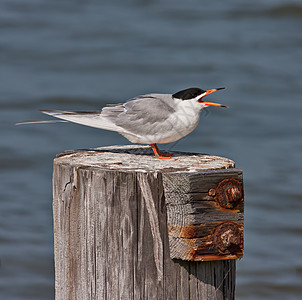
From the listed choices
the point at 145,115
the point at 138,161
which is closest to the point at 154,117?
the point at 145,115

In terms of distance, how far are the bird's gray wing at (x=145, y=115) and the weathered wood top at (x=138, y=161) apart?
19 cm

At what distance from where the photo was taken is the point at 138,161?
3404 mm

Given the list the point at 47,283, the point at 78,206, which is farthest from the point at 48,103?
the point at 78,206

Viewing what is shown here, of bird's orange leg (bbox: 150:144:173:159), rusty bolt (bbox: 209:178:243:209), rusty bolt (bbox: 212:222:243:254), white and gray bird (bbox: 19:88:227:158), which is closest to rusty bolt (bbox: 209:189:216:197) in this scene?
rusty bolt (bbox: 209:178:243:209)

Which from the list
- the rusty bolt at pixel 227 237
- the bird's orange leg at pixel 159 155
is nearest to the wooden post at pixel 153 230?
the rusty bolt at pixel 227 237

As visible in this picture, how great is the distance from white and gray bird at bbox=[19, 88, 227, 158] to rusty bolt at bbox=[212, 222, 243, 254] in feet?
3.37

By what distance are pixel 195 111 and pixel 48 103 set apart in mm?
6656

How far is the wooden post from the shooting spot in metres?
2.90

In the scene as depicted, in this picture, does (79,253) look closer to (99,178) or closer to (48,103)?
(99,178)

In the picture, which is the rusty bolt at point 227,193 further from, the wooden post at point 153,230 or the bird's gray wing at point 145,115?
the bird's gray wing at point 145,115

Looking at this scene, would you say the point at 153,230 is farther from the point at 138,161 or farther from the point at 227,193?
the point at 138,161

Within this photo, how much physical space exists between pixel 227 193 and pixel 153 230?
0.39 meters

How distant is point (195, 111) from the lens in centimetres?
391

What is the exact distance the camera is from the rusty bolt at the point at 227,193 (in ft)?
9.55
